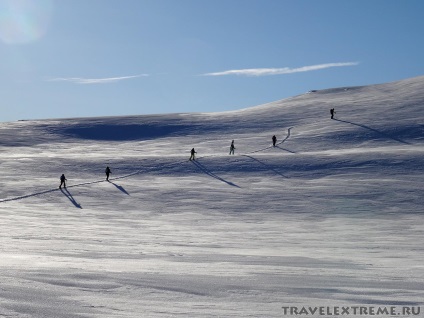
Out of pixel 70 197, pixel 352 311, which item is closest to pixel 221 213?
pixel 70 197

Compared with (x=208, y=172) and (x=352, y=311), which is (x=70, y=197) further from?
(x=352, y=311)

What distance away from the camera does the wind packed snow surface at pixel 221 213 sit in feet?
25.2

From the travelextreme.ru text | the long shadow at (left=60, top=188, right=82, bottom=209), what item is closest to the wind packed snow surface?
the travelextreme.ru text

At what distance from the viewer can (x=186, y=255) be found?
1305 centimetres

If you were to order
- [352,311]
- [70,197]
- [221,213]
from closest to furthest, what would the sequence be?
[352,311] → [221,213] → [70,197]

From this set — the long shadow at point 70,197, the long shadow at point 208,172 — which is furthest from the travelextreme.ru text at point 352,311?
the long shadow at point 208,172

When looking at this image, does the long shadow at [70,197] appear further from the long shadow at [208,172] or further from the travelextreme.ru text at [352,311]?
the travelextreme.ru text at [352,311]

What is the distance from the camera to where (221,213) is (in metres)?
25.5

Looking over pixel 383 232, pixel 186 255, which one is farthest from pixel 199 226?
pixel 186 255

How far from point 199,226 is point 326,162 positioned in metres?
16.6

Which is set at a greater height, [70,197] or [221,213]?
[70,197]

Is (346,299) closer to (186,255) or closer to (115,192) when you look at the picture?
(186,255)

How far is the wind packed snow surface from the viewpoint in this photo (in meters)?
7.68

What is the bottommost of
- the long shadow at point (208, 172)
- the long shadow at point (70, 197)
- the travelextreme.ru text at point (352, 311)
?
the long shadow at point (70, 197)
